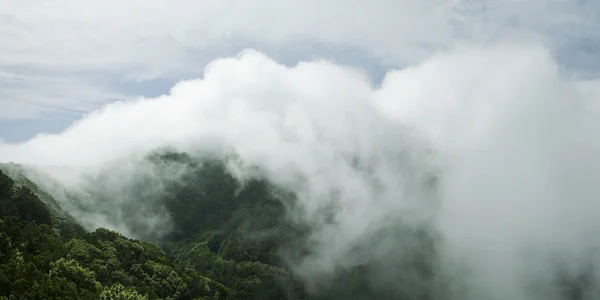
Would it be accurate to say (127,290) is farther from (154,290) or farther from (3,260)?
(3,260)

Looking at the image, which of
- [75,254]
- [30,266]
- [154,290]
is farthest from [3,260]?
[154,290]

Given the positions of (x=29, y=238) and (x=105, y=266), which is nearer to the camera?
(x=29, y=238)

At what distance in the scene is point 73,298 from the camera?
124 meters

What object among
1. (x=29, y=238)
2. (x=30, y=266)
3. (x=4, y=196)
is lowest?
(x=30, y=266)

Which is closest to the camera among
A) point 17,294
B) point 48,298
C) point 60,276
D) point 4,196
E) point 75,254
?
point 17,294

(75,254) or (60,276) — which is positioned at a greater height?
(75,254)

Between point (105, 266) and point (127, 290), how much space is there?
26533mm

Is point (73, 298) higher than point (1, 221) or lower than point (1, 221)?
lower

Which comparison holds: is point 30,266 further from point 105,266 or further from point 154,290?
point 154,290

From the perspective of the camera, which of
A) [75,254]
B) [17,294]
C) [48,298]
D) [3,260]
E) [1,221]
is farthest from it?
[75,254]

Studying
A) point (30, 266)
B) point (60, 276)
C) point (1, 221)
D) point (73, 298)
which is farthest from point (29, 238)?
point (73, 298)

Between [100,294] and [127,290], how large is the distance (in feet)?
59.4

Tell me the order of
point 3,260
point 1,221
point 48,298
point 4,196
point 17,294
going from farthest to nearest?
point 4,196, point 1,221, point 3,260, point 48,298, point 17,294

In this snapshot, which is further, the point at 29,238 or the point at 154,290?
the point at 154,290
